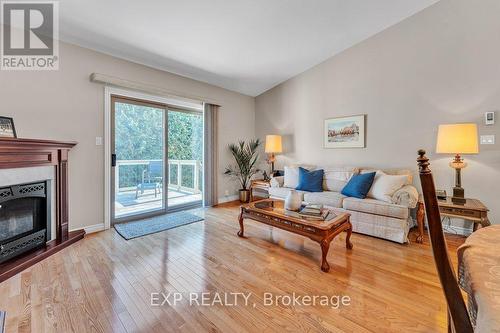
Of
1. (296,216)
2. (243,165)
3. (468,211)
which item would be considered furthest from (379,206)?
(243,165)

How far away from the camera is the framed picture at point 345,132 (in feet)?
12.3

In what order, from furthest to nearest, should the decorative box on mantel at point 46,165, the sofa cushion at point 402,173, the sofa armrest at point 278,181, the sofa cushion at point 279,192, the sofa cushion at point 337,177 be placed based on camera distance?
the sofa armrest at point 278,181 < the sofa cushion at point 279,192 < the sofa cushion at point 337,177 < the sofa cushion at point 402,173 < the decorative box on mantel at point 46,165

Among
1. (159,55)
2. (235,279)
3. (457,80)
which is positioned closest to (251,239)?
(235,279)

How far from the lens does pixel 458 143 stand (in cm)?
254

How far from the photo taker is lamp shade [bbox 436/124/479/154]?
2.51 m

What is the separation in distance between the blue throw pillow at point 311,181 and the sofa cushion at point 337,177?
119 mm

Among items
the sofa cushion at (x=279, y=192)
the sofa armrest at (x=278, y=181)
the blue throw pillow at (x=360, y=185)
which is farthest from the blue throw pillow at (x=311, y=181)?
the blue throw pillow at (x=360, y=185)

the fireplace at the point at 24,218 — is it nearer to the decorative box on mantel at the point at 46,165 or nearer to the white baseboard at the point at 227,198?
the decorative box on mantel at the point at 46,165

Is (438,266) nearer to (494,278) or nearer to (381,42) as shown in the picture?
(494,278)

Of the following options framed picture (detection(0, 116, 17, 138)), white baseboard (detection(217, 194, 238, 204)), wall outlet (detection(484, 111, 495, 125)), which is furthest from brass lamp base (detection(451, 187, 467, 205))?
framed picture (detection(0, 116, 17, 138))

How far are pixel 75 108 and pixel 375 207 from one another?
4.14 meters

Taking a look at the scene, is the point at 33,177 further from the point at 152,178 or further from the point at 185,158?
the point at 185,158

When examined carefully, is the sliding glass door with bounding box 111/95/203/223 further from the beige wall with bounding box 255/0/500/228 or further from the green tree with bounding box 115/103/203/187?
the beige wall with bounding box 255/0/500/228

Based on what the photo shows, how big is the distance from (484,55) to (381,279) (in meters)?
3.06
